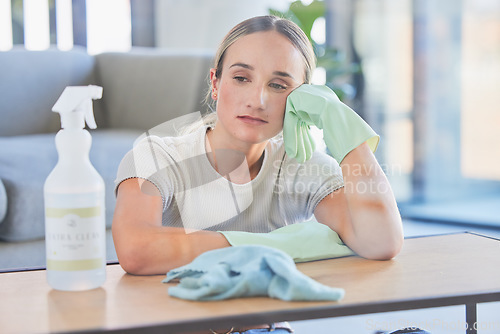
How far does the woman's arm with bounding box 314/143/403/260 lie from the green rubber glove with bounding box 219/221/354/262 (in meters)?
0.03

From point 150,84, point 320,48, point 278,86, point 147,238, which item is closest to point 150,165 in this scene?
point 147,238

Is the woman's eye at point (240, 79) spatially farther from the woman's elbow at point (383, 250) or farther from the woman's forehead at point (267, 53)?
the woman's elbow at point (383, 250)

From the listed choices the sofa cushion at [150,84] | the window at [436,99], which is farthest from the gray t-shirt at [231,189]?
the window at [436,99]

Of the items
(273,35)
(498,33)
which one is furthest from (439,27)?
(273,35)

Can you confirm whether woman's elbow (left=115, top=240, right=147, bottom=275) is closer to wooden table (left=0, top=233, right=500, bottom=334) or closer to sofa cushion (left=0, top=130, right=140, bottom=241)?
wooden table (left=0, top=233, right=500, bottom=334)

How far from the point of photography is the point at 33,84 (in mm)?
2490

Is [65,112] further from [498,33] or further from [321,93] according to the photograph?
[498,33]

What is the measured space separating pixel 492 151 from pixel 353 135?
2.59 m

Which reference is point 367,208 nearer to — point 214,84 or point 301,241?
point 301,241

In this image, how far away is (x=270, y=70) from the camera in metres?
1.12

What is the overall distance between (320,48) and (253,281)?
255 centimetres

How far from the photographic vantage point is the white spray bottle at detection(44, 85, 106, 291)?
76cm

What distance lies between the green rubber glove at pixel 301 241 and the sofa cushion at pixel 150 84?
56.9 inches

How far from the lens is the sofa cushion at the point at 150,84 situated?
2.46 meters
